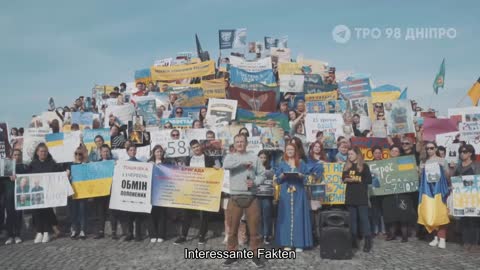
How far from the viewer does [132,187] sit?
9.00 m

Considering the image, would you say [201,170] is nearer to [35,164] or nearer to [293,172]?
[293,172]

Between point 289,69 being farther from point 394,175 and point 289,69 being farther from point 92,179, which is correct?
point 92,179

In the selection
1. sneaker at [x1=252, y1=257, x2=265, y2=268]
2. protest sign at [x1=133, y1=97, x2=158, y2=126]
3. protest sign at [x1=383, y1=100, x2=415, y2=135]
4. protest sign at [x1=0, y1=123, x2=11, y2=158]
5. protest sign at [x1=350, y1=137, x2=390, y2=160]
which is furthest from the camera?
protest sign at [x1=133, y1=97, x2=158, y2=126]

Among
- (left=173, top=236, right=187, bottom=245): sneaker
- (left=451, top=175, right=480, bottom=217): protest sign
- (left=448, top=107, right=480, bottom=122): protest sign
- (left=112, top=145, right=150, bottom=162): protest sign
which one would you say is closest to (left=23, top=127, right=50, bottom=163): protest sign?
(left=112, top=145, right=150, bottom=162): protest sign

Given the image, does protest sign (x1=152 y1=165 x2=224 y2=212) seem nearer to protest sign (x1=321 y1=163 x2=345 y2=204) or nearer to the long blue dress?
the long blue dress

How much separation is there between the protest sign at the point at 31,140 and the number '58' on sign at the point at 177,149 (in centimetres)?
349

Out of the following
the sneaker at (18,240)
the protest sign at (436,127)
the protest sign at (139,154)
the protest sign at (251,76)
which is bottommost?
the sneaker at (18,240)

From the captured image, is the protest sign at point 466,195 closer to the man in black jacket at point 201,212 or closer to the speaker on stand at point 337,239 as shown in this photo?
the speaker on stand at point 337,239

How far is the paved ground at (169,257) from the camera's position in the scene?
23.5 ft

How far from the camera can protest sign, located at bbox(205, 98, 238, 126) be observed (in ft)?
42.9

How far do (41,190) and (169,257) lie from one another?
3.23 meters

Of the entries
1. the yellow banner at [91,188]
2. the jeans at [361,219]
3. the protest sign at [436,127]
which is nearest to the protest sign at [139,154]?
the yellow banner at [91,188]

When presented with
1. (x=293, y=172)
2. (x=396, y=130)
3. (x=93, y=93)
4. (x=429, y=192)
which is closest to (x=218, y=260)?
(x=293, y=172)

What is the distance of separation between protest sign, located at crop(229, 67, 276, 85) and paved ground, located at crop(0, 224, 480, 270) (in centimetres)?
1040
